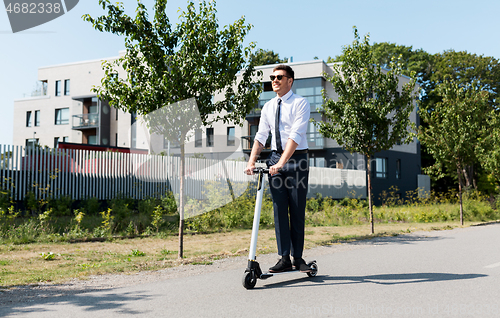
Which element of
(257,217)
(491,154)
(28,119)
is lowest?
(257,217)

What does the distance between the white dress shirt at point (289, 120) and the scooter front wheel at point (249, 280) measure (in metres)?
1.44

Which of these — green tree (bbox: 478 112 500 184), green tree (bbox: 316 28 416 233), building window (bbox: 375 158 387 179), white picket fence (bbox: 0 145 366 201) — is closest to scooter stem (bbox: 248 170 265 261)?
green tree (bbox: 316 28 416 233)

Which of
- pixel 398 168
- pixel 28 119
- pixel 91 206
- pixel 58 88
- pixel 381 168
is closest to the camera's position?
pixel 91 206

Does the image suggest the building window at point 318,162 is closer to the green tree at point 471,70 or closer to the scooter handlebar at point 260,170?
the green tree at point 471,70

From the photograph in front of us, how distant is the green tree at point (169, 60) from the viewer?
7.38 metres

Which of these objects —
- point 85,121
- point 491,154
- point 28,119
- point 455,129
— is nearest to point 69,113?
point 85,121

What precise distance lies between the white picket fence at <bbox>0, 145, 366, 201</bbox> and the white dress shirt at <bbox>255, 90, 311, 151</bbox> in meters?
10.1

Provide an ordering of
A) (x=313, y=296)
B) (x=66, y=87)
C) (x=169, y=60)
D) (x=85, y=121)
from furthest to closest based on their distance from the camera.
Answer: (x=66, y=87)
(x=85, y=121)
(x=169, y=60)
(x=313, y=296)

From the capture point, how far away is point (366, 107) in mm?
11961

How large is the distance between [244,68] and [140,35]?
215 centimetres

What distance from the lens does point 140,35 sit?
24.5 feet

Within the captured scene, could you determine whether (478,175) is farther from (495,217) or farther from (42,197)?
(42,197)

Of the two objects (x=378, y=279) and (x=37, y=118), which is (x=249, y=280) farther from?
(x=37, y=118)

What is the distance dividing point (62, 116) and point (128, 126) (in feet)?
28.8
